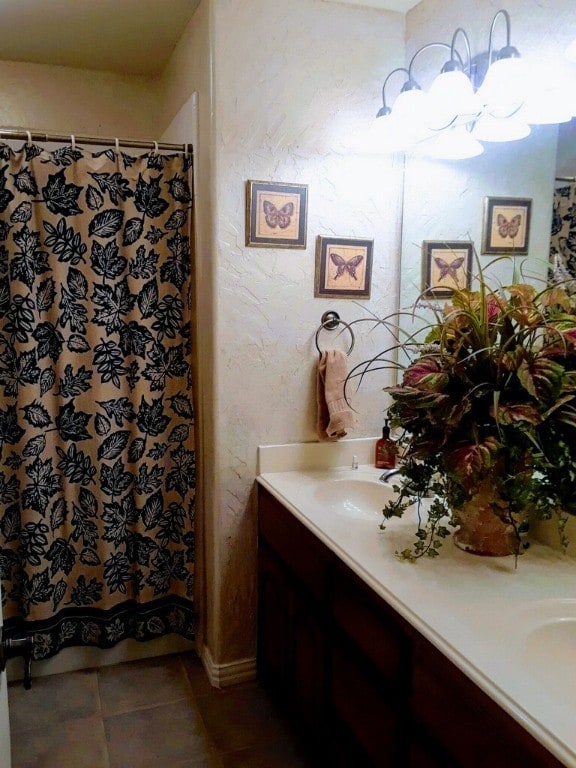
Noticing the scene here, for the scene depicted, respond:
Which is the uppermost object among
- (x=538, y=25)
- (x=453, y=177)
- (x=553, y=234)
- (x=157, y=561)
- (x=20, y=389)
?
(x=538, y=25)

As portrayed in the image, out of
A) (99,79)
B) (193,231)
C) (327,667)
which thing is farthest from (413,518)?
(99,79)

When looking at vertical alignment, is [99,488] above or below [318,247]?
below

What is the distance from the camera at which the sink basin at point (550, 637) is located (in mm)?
1021

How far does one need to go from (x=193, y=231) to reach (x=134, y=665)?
5.33 ft

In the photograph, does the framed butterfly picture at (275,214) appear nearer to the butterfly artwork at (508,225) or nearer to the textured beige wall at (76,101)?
the butterfly artwork at (508,225)

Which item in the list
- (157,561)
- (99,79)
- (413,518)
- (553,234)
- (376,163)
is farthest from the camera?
(99,79)

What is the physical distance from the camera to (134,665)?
229cm

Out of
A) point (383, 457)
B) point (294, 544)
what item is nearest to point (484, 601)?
point (294, 544)

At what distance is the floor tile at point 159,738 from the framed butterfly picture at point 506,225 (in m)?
1.74

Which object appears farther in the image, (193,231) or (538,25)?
(193,231)

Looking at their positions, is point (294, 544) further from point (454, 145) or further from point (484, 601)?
point (454, 145)

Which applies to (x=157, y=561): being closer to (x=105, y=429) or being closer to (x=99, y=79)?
(x=105, y=429)

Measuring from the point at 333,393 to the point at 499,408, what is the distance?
0.84 m

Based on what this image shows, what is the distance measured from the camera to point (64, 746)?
1874 mm
